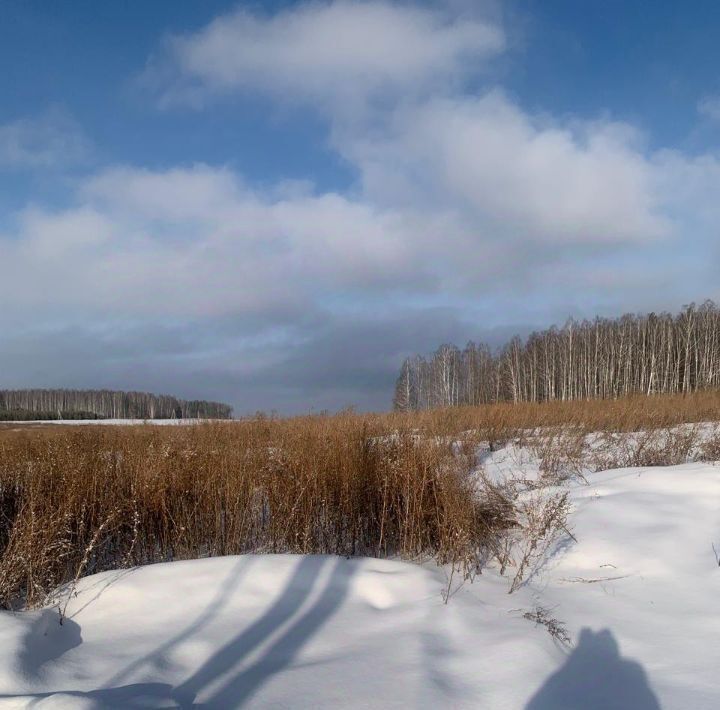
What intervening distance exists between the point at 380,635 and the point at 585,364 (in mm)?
38585

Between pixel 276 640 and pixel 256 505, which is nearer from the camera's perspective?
pixel 276 640

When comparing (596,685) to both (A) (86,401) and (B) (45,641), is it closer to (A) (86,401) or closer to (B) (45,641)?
(B) (45,641)

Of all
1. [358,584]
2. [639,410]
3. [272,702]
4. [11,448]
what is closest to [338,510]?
[358,584]

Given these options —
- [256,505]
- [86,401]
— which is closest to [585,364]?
[256,505]

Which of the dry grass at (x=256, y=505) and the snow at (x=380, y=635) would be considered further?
the dry grass at (x=256, y=505)

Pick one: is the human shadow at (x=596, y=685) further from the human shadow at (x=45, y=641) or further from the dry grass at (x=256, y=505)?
the human shadow at (x=45, y=641)

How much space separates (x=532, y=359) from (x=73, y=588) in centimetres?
Answer: 4048

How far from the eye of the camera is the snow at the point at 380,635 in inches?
86.8

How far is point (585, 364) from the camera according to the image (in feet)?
123

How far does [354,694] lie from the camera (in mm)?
2178

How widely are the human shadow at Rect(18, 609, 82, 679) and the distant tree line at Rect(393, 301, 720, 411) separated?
29.8 metres

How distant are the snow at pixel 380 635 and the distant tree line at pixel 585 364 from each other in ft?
94.6

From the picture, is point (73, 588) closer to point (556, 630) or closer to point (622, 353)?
point (556, 630)

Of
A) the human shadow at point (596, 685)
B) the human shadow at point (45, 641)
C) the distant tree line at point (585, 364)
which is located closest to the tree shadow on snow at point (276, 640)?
the human shadow at point (45, 641)
